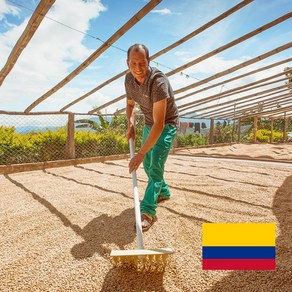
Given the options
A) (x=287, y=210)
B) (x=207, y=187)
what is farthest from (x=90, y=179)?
(x=287, y=210)

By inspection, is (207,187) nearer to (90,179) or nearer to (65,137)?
(90,179)

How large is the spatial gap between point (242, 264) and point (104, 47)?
3901 mm

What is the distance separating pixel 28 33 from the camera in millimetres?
3516

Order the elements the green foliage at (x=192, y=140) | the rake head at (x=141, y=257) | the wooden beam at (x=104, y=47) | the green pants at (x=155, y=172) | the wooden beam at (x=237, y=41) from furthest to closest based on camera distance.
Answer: the green foliage at (x=192, y=140) → the wooden beam at (x=237, y=41) → the wooden beam at (x=104, y=47) → the green pants at (x=155, y=172) → the rake head at (x=141, y=257)

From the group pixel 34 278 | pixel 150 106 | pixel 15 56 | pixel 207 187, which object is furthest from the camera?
pixel 15 56

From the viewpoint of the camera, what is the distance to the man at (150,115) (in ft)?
6.17

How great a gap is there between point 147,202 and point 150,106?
35.6 inches

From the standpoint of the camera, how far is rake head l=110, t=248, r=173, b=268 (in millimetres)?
1313

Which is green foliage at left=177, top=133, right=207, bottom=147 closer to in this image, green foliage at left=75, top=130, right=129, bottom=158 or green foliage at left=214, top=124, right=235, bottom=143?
green foliage at left=214, top=124, right=235, bottom=143

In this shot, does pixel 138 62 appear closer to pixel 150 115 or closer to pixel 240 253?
pixel 150 115

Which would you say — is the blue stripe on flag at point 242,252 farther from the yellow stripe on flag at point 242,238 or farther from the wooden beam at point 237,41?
the wooden beam at point 237,41

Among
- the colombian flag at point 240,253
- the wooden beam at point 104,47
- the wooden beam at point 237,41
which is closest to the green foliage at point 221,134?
the wooden beam at point 237,41

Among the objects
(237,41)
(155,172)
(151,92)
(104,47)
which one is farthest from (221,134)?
(151,92)

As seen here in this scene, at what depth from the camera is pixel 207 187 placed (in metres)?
3.60
